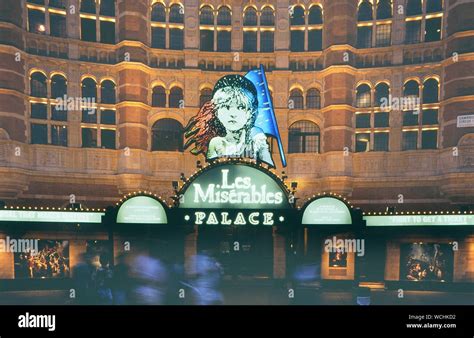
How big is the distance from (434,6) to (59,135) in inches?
794

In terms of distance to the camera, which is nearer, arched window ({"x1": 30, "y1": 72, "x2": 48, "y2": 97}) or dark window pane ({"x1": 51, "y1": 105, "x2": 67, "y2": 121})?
arched window ({"x1": 30, "y1": 72, "x2": 48, "y2": 97})

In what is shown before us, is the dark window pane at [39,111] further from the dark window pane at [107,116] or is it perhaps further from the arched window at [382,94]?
the arched window at [382,94]

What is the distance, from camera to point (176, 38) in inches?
714

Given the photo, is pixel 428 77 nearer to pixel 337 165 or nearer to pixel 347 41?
pixel 347 41

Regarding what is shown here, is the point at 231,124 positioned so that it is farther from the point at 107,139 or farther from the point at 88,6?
the point at 88,6

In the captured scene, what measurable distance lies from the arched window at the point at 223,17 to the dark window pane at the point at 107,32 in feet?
18.6

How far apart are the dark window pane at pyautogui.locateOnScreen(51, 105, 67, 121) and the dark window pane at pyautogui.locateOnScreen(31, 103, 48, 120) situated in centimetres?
31

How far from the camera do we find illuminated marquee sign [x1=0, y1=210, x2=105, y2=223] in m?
13.4

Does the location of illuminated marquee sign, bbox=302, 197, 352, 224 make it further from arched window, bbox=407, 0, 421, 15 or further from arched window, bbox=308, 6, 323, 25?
arched window, bbox=407, 0, 421, 15

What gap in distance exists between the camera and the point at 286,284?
15.9 m

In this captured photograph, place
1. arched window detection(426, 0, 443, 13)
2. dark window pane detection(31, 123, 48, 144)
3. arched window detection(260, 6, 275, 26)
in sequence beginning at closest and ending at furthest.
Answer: dark window pane detection(31, 123, 48, 144), arched window detection(426, 0, 443, 13), arched window detection(260, 6, 275, 26)

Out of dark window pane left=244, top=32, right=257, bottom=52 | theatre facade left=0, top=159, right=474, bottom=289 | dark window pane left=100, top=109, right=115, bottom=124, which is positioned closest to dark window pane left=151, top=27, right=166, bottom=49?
dark window pane left=100, top=109, right=115, bottom=124

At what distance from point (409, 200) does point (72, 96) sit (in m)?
18.0
